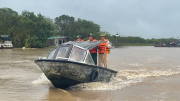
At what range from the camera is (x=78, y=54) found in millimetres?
7305

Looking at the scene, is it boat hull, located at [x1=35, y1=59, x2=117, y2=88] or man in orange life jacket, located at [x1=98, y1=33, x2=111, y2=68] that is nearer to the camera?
boat hull, located at [x1=35, y1=59, x2=117, y2=88]

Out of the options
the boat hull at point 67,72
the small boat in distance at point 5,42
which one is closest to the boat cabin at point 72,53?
the boat hull at point 67,72

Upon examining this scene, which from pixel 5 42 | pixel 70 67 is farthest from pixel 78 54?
pixel 5 42

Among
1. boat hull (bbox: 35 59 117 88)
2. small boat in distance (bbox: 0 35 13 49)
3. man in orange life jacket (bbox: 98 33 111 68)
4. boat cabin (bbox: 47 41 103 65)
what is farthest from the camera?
small boat in distance (bbox: 0 35 13 49)

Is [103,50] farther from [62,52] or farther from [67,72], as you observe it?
[67,72]

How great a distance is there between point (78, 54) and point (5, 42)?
33397 mm

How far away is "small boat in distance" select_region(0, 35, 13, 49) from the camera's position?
35.2 meters

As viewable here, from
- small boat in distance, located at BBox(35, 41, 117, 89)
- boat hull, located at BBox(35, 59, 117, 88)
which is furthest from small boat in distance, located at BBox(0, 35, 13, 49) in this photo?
boat hull, located at BBox(35, 59, 117, 88)

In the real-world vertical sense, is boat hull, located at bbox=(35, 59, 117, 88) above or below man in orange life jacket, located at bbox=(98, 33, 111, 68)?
below

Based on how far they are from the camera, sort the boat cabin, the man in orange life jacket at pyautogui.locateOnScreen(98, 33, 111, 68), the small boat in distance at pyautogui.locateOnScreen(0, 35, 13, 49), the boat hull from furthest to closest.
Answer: the small boat in distance at pyautogui.locateOnScreen(0, 35, 13, 49) < the man in orange life jacket at pyautogui.locateOnScreen(98, 33, 111, 68) < the boat cabin < the boat hull

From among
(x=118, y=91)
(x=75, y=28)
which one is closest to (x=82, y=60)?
(x=118, y=91)

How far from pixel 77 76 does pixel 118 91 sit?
1537mm

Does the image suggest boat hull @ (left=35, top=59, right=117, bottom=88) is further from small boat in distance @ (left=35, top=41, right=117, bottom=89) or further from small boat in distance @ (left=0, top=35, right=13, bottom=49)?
small boat in distance @ (left=0, top=35, right=13, bottom=49)

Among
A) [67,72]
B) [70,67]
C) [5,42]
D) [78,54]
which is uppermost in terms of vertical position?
[5,42]
